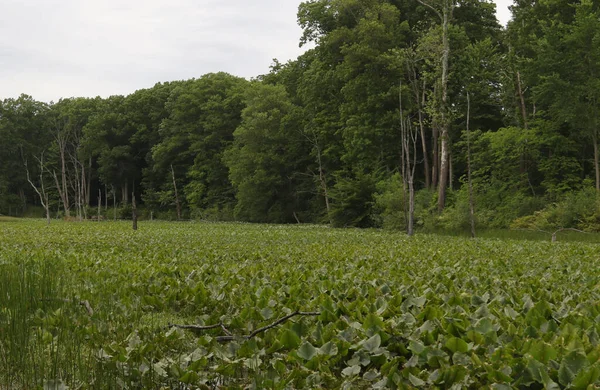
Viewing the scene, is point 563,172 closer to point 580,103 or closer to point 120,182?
point 580,103

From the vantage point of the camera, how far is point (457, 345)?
271cm

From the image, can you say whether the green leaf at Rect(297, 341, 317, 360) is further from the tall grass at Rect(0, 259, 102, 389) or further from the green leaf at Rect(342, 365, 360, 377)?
the tall grass at Rect(0, 259, 102, 389)

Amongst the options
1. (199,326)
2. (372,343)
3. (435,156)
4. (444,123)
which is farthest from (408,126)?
(372,343)

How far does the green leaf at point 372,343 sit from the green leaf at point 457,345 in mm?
371

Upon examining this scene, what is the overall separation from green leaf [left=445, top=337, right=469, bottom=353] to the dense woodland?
18251 millimetres

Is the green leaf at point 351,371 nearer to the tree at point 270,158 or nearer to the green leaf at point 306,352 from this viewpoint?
the green leaf at point 306,352

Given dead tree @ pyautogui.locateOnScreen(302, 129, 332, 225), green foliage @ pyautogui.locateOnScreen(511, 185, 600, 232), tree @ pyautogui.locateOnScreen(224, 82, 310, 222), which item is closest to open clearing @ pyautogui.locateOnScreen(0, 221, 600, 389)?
green foliage @ pyautogui.locateOnScreen(511, 185, 600, 232)

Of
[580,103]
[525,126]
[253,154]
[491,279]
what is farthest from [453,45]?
[491,279]

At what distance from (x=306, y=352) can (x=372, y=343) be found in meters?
0.38

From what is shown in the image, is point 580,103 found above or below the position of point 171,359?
above

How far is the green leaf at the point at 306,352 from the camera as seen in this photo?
9.12 ft

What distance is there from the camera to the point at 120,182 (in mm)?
58844

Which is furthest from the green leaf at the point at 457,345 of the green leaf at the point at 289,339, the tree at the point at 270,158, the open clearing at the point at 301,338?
the tree at the point at 270,158

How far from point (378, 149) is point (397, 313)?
28537mm
